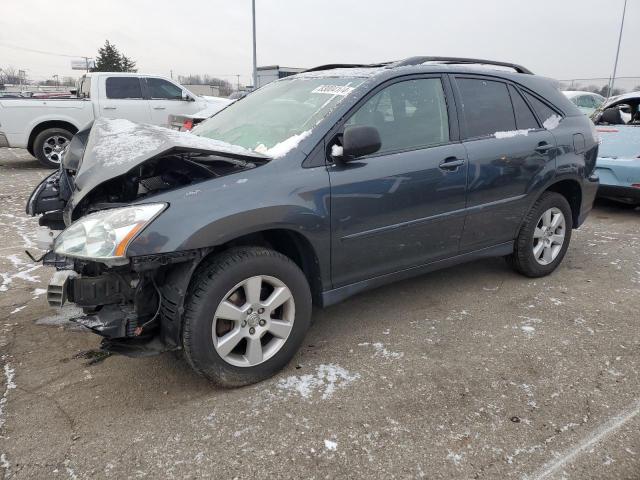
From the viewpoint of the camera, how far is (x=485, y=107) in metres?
3.73

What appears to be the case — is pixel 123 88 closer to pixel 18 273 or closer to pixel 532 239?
pixel 18 273

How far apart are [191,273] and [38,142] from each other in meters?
9.23

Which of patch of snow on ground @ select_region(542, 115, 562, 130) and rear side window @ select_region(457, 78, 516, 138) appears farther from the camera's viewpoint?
patch of snow on ground @ select_region(542, 115, 562, 130)

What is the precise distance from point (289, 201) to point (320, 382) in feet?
3.34

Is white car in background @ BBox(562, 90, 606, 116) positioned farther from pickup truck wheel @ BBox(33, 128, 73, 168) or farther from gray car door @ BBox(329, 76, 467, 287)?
gray car door @ BBox(329, 76, 467, 287)

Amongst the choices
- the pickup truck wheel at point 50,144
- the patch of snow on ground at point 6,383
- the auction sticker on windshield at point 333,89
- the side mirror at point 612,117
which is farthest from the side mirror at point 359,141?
the pickup truck wheel at point 50,144

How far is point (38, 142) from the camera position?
9938 millimetres

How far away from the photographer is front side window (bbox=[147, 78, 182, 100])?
430 inches

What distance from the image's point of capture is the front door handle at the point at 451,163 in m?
3.34

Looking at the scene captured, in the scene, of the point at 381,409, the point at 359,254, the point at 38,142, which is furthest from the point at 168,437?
the point at 38,142

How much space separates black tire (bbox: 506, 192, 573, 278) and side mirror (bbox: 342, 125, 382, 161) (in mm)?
1875

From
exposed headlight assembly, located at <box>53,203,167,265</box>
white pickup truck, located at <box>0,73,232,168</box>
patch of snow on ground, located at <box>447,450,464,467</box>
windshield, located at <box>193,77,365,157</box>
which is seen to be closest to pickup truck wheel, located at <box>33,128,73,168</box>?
white pickup truck, located at <box>0,73,232,168</box>

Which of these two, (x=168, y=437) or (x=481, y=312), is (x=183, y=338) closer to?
(x=168, y=437)

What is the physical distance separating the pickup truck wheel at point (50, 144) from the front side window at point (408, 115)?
28.5 ft
